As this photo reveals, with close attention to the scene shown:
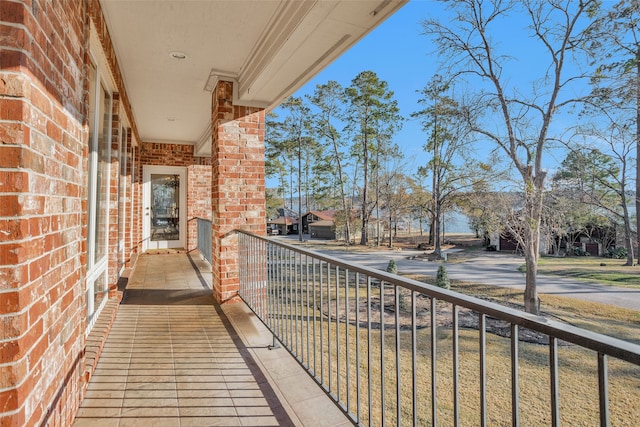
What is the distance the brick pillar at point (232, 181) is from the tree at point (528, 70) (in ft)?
24.9

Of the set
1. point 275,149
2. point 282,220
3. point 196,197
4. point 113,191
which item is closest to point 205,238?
point 196,197

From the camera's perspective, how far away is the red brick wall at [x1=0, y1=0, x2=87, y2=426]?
94cm

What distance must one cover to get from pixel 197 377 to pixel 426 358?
3008 millimetres

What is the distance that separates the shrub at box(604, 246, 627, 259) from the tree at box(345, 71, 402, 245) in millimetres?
12889

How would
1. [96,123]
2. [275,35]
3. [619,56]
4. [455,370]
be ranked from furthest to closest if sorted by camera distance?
[619,56] < [96,123] < [275,35] < [455,370]

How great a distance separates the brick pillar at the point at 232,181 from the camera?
354 centimetres

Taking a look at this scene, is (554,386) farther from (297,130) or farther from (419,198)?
(297,130)

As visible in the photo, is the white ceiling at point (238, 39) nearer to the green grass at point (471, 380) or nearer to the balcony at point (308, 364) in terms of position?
the balcony at point (308, 364)

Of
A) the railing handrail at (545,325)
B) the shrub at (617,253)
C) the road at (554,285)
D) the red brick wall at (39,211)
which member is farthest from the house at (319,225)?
the railing handrail at (545,325)

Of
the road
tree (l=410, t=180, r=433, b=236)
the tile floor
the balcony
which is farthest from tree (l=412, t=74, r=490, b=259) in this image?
the tile floor

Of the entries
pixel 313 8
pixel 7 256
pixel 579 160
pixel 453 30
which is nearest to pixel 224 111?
pixel 313 8

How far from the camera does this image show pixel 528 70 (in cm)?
945

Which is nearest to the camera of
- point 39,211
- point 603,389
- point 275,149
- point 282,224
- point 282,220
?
point 603,389

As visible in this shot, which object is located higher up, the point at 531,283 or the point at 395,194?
the point at 395,194
